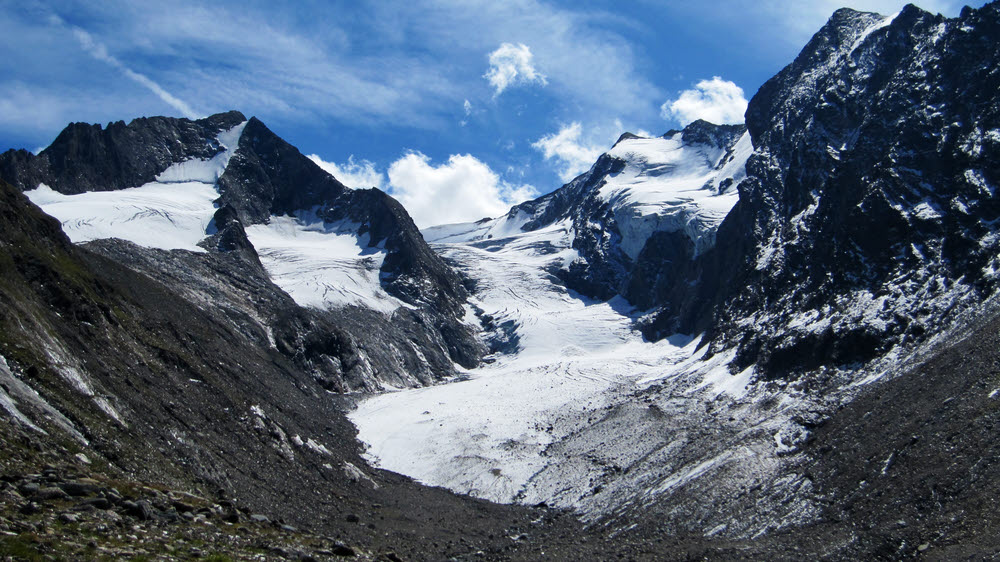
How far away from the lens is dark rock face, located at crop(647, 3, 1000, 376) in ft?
280

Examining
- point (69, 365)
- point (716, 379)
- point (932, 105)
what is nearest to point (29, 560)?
point (69, 365)

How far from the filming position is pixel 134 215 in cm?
16025

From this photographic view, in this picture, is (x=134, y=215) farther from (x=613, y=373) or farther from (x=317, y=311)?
(x=613, y=373)

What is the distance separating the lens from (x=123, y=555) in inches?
816

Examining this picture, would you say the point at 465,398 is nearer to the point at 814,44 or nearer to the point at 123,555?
the point at 123,555

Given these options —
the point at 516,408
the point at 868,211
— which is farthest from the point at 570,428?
the point at 868,211

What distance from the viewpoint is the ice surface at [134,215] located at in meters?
135

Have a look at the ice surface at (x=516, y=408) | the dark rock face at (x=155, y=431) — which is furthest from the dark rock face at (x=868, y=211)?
the dark rock face at (x=155, y=431)

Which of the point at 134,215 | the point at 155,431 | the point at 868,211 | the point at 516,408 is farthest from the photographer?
the point at 134,215

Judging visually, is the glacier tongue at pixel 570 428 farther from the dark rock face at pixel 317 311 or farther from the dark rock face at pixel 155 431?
the dark rock face at pixel 317 311

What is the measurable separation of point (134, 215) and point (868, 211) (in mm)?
137348

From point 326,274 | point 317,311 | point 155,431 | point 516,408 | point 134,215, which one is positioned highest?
point 134,215

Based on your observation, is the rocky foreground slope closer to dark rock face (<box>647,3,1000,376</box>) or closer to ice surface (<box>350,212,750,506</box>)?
dark rock face (<box>647,3,1000,376</box>)

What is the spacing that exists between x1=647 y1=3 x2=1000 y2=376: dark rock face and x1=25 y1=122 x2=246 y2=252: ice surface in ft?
325
